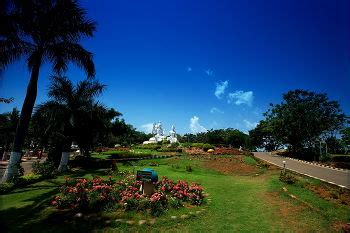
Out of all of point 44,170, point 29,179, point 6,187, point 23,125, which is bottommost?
point 6,187

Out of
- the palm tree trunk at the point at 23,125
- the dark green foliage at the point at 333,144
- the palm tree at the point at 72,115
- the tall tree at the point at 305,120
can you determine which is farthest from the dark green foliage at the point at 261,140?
the palm tree trunk at the point at 23,125

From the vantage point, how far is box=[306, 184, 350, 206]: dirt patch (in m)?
11.3

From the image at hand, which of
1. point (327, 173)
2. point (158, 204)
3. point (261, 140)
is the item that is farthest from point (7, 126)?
point (261, 140)

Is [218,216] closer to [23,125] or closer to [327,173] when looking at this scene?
[23,125]

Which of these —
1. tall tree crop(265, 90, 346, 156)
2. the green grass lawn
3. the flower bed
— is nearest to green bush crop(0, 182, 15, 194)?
the green grass lawn

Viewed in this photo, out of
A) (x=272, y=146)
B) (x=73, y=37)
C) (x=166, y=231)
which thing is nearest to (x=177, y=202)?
(x=166, y=231)

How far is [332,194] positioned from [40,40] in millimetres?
18393

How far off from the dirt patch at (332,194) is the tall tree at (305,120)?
124ft

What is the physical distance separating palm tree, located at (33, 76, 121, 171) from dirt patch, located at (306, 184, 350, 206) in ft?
55.9

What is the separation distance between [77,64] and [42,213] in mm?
10724

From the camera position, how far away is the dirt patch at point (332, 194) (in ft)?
37.2

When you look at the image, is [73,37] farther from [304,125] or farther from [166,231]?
[304,125]

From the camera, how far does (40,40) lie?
52.2 feet

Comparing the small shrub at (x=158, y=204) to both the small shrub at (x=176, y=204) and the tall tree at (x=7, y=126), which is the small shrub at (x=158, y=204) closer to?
the small shrub at (x=176, y=204)
